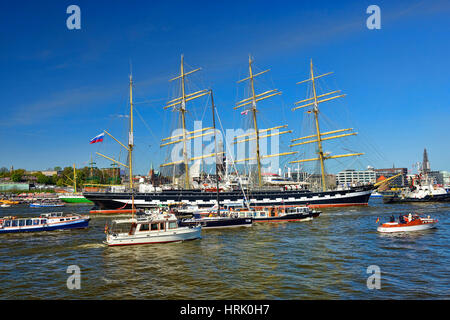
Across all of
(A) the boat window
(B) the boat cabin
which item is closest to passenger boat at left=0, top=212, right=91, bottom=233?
(B) the boat cabin

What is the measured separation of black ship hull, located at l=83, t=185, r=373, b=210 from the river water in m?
29.1

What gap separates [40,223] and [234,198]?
3869 centimetres

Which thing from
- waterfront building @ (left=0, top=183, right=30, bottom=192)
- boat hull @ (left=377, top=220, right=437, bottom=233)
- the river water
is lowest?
the river water

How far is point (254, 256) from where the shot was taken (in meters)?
Result: 24.5

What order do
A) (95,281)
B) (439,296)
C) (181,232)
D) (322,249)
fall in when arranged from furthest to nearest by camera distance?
(181,232), (322,249), (95,281), (439,296)

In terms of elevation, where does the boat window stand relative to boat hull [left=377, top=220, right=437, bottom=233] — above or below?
above

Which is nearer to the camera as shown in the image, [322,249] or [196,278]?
[196,278]

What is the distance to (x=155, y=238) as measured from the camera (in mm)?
29859

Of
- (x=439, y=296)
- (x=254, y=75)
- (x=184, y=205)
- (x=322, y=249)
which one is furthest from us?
(x=254, y=75)

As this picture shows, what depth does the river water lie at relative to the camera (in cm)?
1669

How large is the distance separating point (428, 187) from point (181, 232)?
76.0m

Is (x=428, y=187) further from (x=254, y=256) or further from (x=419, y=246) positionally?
(x=254, y=256)

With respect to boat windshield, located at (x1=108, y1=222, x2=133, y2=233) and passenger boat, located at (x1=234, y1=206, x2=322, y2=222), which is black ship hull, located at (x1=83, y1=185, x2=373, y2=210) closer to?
passenger boat, located at (x1=234, y1=206, x2=322, y2=222)
